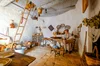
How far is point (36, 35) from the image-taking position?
7.20m

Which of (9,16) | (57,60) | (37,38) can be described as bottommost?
(57,60)

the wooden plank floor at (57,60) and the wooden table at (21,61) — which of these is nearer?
the wooden table at (21,61)

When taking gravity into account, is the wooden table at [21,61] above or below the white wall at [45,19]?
below

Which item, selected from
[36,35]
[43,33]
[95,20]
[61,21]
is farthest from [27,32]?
[95,20]

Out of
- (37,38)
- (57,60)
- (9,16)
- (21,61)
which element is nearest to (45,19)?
(37,38)

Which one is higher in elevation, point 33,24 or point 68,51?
point 33,24

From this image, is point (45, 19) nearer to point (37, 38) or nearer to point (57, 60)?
point (37, 38)

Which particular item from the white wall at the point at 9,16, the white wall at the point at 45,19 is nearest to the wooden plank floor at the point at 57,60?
the white wall at the point at 45,19

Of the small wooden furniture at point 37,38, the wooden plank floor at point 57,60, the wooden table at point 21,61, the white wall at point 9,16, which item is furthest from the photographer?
the small wooden furniture at point 37,38

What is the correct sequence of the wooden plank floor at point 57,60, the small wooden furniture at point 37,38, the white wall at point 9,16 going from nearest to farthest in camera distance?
the wooden plank floor at point 57,60 → the white wall at point 9,16 → the small wooden furniture at point 37,38

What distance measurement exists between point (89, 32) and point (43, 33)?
4808 millimetres

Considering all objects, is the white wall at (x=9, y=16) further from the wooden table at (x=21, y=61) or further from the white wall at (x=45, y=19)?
the wooden table at (x=21, y=61)

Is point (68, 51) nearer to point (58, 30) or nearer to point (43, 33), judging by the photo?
point (58, 30)

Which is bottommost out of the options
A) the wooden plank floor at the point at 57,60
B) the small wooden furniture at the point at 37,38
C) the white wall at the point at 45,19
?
the wooden plank floor at the point at 57,60
